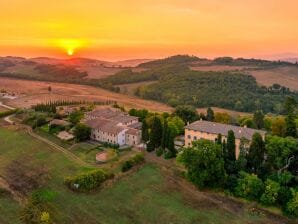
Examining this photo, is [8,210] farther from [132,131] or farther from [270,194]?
[270,194]

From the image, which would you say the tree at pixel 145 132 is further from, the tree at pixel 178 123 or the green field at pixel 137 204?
the green field at pixel 137 204

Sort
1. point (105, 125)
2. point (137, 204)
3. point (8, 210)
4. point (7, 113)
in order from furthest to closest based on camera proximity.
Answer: point (7, 113), point (105, 125), point (137, 204), point (8, 210)

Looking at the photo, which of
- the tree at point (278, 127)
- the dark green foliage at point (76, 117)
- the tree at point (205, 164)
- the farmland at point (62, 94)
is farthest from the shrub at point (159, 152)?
the farmland at point (62, 94)

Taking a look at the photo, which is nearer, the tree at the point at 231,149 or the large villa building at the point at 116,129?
the tree at the point at 231,149

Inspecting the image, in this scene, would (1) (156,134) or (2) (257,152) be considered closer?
(2) (257,152)

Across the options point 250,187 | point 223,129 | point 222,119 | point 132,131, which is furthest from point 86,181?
point 222,119

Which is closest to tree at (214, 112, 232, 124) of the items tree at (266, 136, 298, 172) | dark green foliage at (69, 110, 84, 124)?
tree at (266, 136, 298, 172)

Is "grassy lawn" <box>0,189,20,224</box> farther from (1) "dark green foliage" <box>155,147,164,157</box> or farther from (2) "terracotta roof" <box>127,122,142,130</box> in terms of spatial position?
(2) "terracotta roof" <box>127,122,142,130</box>

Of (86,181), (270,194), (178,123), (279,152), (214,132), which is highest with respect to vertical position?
(214,132)
